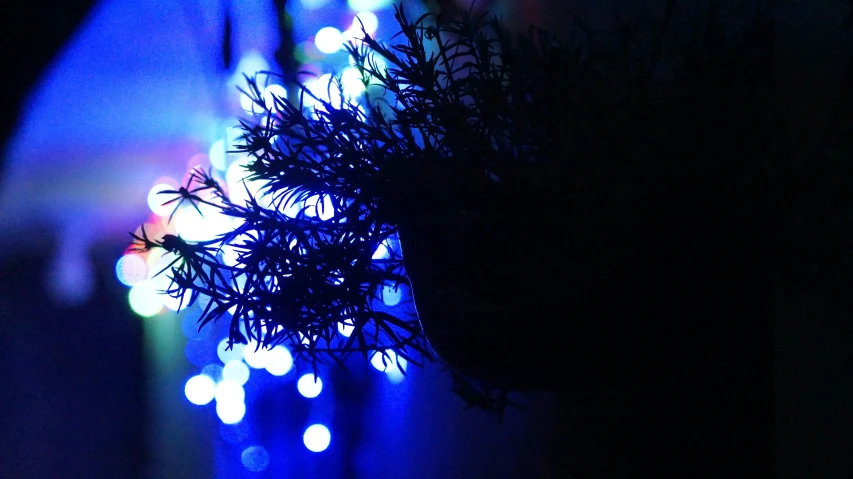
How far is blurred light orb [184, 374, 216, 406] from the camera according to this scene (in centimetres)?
99

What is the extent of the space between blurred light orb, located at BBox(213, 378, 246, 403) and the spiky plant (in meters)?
0.68

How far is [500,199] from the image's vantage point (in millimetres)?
290

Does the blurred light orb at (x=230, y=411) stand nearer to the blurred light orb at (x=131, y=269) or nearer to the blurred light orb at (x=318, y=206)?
the blurred light orb at (x=131, y=269)

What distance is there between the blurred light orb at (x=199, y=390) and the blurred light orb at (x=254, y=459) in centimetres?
12

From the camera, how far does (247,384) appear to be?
1.02 m

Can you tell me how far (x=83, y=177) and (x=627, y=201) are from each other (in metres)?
0.95

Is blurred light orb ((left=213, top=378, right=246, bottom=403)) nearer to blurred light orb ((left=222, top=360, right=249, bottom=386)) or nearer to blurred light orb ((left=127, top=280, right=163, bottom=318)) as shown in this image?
blurred light orb ((left=222, top=360, right=249, bottom=386))

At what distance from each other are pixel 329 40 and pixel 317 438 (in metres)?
0.73

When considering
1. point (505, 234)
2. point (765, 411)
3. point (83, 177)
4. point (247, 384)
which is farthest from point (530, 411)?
point (83, 177)

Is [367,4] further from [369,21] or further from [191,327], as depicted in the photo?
[191,327]

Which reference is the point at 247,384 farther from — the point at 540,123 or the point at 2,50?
the point at 540,123

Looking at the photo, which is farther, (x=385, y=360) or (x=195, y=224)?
(x=195, y=224)

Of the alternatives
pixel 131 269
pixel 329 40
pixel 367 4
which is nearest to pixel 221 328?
pixel 131 269

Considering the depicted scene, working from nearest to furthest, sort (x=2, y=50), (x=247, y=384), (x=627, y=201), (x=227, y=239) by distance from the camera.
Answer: (x=627, y=201), (x=227, y=239), (x=2, y=50), (x=247, y=384)
